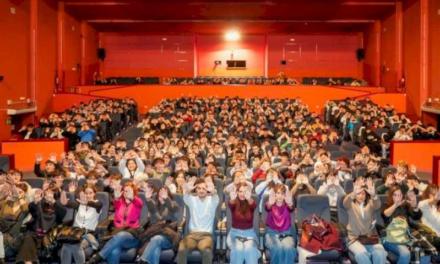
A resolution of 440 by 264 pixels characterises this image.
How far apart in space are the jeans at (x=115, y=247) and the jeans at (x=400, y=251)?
283 cm

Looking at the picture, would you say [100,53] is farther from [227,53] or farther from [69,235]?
[69,235]

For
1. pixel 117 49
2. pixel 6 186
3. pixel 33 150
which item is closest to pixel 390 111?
pixel 33 150

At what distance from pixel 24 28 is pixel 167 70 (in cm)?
1167

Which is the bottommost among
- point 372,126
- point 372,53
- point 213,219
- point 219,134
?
point 213,219

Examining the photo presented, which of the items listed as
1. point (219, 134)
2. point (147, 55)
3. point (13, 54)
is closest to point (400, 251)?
point (219, 134)

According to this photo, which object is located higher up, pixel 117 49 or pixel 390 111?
pixel 117 49

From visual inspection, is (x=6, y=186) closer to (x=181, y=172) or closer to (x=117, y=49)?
(x=181, y=172)

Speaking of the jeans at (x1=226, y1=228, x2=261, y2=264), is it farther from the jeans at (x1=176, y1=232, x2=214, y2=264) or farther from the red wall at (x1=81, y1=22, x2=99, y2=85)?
the red wall at (x1=81, y1=22, x2=99, y2=85)

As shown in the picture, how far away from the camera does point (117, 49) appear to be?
29234 mm

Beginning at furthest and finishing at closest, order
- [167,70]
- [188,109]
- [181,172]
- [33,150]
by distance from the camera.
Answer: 1. [167,70]
2. [188,109]
3. [33,150]
4. [181,172]

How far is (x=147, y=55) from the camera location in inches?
1156

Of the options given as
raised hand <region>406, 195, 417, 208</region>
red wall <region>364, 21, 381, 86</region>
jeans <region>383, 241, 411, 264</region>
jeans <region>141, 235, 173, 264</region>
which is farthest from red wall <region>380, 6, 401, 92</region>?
jeans <region>141, 235, 173, 264</region>

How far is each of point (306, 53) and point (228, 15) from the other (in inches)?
220

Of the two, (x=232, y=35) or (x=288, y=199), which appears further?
(x=232, y=35)
